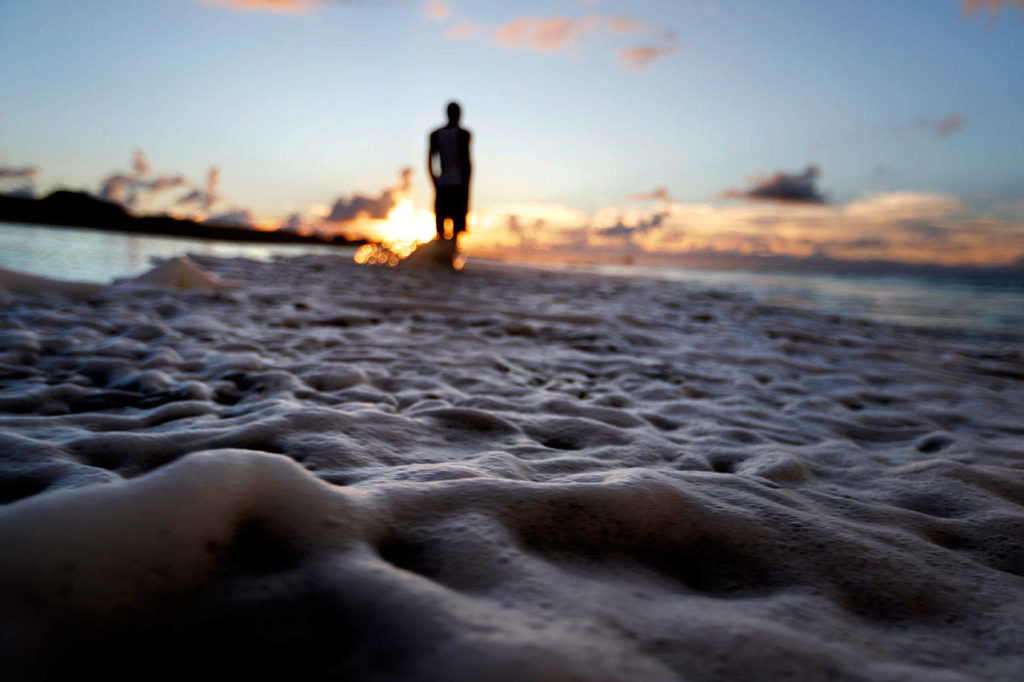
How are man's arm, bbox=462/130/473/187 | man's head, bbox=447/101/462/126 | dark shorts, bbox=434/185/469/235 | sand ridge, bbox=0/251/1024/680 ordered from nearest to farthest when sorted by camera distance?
sand ridge, bbox=0/251/1024/680, man's head, bbox=447/101/462/126, man's arm, bbox=462/130/473/187, dark shorts, bbox=434/185/469/235

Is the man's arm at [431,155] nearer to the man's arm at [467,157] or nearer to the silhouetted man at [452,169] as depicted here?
the silhouetted man at [452,169]

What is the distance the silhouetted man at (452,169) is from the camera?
32.3 feet

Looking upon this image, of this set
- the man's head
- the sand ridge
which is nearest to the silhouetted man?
the man's head

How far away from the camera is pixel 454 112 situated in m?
9.88

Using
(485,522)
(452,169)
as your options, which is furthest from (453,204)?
(485,522)

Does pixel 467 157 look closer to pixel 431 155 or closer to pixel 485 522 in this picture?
pixel 431 155

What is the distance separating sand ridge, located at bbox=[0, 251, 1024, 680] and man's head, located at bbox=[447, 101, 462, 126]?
7.92 metres

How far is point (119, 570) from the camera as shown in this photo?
84cm

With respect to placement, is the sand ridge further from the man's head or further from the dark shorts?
the man's head

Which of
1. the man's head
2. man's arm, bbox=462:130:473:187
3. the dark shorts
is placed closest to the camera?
the man's head

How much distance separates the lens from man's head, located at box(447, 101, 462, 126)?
9.83 meters

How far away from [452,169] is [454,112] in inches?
39.0

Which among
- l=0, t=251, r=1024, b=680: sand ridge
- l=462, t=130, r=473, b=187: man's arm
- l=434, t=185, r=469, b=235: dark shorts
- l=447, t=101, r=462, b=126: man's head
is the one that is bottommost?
l=0, t=251, r=1024, b=680: sand ridge

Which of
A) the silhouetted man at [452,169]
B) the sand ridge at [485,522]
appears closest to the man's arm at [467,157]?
the silhouetted man at [452,169]
